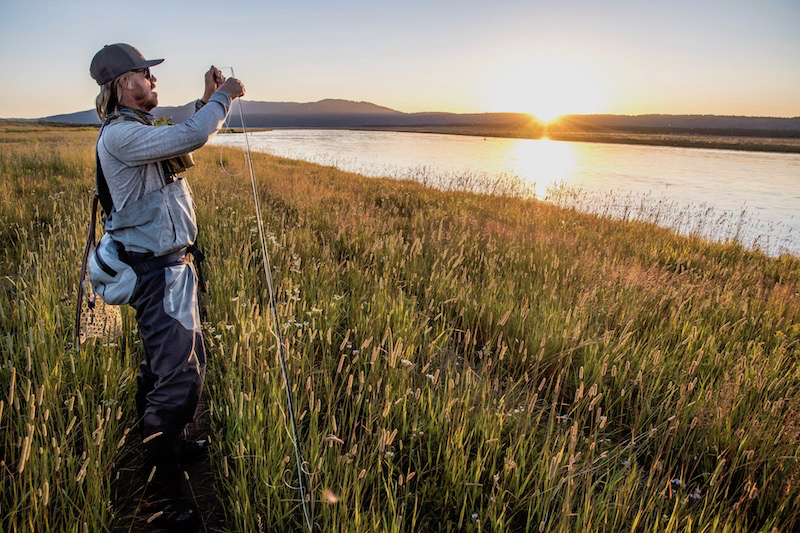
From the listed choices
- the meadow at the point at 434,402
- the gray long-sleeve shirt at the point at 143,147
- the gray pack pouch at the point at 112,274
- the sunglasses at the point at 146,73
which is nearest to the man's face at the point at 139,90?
the sunglasses at the point at 146,73

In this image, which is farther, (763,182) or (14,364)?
(763,182)

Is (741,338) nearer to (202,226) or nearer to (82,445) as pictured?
(82,445)

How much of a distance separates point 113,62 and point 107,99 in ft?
0.62

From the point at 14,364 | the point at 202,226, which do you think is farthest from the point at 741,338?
the point at 202,226

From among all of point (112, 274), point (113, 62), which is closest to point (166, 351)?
point (112, 274)

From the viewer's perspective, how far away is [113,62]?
2.10 metres

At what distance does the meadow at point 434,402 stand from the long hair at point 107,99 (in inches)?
51.1

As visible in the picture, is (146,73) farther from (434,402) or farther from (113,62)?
(434,402)

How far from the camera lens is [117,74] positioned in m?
2.12

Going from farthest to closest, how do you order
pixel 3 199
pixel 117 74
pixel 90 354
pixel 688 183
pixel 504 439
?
pixel 688 183 → pixel 3 199 → pixel 90 354 → pixel 504 439 → pixel 117 74

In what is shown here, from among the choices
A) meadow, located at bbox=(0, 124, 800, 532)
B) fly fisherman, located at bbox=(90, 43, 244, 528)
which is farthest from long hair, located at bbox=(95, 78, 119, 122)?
meadow, located at bbox=(0, 124, 800, 532)

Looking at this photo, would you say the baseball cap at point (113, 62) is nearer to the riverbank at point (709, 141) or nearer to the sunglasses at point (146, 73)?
the sunglasses at point (146, 73)

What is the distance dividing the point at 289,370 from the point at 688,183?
26.0 meters

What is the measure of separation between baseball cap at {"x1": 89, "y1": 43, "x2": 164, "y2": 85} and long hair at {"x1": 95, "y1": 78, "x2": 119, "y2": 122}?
3 centimetres
